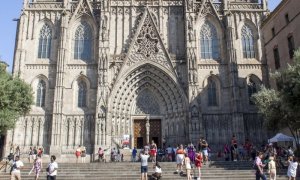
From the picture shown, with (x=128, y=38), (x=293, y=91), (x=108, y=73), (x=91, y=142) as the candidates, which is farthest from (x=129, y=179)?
(x=128, y=38)

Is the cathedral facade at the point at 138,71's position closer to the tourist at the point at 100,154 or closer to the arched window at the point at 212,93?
the arched window at the point at 212,93

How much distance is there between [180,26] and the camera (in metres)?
39.3

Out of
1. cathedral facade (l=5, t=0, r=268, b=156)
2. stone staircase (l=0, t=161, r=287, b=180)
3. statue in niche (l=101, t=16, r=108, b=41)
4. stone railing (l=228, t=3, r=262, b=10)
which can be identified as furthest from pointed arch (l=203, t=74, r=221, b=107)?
statue in niche (l=101, t=16, r=108, b=41)

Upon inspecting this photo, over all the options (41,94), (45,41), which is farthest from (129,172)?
(45,41)

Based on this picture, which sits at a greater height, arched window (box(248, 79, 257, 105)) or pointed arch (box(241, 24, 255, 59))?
pointed arch (box(241, 24, 255, 59))

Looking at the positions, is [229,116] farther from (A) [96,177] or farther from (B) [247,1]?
(A) [96,177]

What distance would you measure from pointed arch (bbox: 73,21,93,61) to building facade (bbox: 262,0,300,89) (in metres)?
20.4

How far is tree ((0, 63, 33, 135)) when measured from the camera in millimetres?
26389

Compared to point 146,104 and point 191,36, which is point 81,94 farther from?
point 191,36

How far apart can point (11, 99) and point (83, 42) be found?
1320cm

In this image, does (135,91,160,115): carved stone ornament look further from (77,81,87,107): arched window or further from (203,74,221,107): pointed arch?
(77,81,87,107): arched window

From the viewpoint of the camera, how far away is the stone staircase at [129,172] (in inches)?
856

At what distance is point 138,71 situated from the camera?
1476 inches

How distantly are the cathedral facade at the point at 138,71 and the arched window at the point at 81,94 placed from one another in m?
0.16
